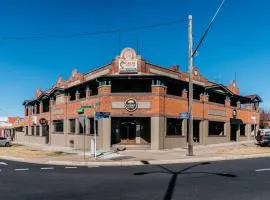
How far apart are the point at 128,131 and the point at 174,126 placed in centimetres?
449

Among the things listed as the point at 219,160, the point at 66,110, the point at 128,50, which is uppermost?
the point at 128,50

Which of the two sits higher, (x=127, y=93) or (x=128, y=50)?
(x=128, y=50)

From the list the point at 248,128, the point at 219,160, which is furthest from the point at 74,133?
the point at 248,128

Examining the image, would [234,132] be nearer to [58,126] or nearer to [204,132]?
[204,132]

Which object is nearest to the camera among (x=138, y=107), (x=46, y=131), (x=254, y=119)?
(x=138, y=107)

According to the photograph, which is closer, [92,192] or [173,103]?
[92,192]

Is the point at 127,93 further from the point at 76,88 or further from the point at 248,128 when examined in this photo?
the point at 248,128

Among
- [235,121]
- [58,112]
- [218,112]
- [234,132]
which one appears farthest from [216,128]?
[58,112]

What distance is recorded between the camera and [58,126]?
151 ft

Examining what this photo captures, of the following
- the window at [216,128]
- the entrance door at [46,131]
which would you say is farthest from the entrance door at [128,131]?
the entrance door at [46,131]

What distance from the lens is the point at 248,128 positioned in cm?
5059

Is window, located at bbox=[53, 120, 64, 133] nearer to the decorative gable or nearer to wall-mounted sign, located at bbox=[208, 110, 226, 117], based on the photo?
wall-mounted sign, located at bbox=[208, 110, 226, 117]

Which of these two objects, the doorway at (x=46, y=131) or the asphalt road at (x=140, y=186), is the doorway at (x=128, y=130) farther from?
the doorway at (x=46, y=131)

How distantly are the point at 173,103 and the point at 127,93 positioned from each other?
15.6 feet
